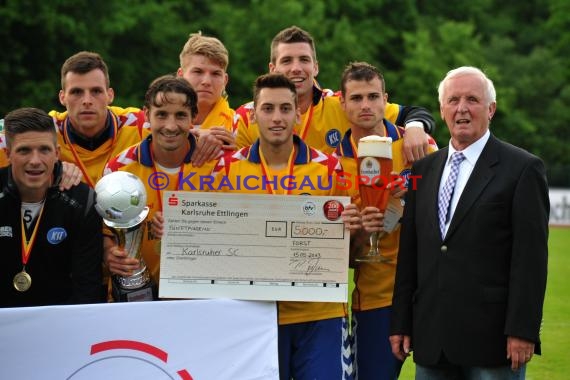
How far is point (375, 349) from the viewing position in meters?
6.17

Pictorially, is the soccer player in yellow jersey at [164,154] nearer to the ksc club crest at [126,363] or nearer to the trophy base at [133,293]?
the trophy base at [133,293]

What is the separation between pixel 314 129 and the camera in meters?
6.59

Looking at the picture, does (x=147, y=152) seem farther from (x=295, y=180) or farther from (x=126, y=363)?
(x=126, y=363)

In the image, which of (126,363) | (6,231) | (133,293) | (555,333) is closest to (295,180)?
(133,293)

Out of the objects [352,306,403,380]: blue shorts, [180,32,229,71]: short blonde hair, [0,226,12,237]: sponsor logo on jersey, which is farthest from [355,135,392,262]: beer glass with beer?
[0,226,12,237]: sponsor logo on jersey

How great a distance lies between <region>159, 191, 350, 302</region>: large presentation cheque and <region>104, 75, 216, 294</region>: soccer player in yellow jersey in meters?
0.41

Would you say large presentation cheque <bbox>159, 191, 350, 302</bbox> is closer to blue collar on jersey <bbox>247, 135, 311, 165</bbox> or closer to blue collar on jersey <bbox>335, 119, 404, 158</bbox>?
blue collar on jersey <bbox>247, 135, 311, 165</bbox>

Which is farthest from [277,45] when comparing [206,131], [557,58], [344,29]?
[557,58]

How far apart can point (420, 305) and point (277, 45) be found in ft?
8.30

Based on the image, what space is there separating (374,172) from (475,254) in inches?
33.4

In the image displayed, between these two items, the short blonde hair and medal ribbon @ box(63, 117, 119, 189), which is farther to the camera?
the short blonde hair

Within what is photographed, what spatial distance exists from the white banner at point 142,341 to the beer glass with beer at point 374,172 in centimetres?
79

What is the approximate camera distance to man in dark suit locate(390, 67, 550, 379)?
15.9 feet

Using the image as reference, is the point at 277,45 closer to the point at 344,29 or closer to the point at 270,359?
the point at 270,359
